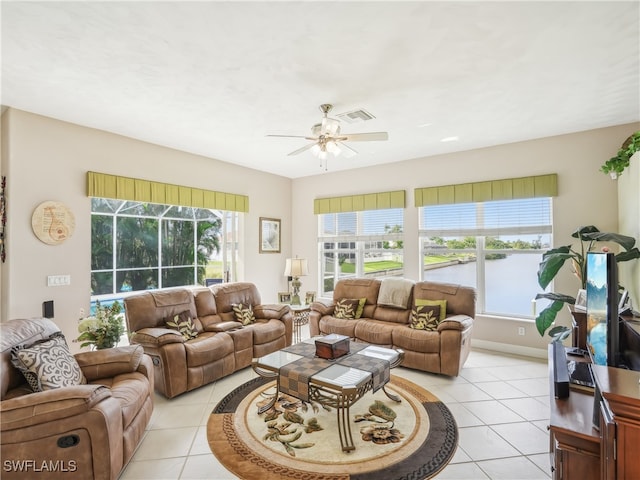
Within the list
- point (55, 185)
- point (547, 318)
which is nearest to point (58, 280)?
point (55, 185)

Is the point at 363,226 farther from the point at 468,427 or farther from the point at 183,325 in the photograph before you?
the point at 468,427

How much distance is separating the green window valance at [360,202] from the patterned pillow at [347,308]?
5.80 ft

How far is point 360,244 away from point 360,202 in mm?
793

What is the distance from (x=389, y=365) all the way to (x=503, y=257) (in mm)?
2803

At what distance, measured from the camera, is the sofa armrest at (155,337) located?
306 centimetres

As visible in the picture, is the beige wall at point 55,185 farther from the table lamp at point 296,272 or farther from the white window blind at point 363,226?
the white window blind at point 363,226

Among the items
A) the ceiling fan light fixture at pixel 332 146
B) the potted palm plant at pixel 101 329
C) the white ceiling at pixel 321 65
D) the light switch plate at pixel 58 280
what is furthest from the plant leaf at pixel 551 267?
the light switch plate at pixel 58 280

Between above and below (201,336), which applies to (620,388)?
above

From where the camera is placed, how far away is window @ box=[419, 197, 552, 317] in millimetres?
4320

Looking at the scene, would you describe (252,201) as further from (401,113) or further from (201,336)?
(401,113)

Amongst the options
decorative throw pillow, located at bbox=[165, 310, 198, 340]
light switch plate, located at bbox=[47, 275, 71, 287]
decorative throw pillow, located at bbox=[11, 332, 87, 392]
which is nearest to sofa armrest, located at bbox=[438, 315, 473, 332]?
decorative throw pillow, located at bbox=[165, 310, 198, 340]

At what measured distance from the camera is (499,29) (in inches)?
79.5

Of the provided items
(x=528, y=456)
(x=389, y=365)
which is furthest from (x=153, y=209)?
(x=528, y=456)

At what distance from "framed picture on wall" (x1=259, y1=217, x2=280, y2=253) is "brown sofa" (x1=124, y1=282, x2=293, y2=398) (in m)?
1.49
